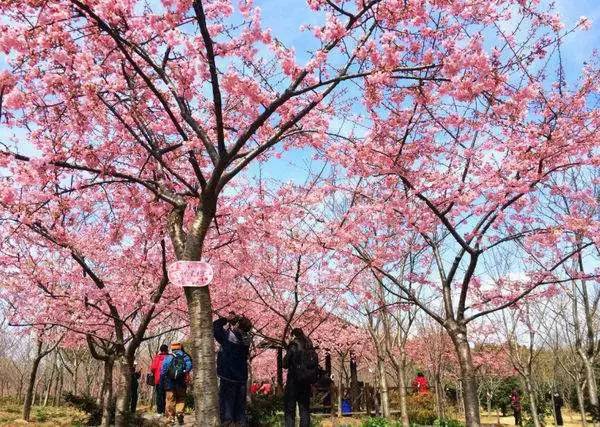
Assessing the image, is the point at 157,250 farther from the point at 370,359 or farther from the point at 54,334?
the point at 370,359

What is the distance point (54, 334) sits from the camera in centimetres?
1662

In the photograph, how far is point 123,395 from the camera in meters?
7.99

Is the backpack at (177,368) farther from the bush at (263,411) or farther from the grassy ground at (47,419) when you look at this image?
the grassy ground at (47,419)

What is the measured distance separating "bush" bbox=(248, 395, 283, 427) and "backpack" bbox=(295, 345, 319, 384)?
3939 mm

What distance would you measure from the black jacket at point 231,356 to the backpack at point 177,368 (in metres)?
2.08

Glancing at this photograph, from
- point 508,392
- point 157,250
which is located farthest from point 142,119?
point 508,392

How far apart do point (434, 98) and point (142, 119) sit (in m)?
3.75

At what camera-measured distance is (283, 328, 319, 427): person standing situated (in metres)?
7.36

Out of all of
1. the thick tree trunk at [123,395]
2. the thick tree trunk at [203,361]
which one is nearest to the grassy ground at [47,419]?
the thick tree trunk at [123,395]

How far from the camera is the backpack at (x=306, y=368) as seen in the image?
734 cm

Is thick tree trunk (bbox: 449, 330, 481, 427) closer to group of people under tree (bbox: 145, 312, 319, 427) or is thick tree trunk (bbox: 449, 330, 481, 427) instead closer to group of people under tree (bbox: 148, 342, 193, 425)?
group of people under tree (bbox: 145, 312, 319, 427)

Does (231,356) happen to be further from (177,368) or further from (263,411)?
(263,411)

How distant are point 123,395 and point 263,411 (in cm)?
511

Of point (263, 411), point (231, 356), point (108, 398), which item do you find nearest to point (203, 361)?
point (231, 356)
